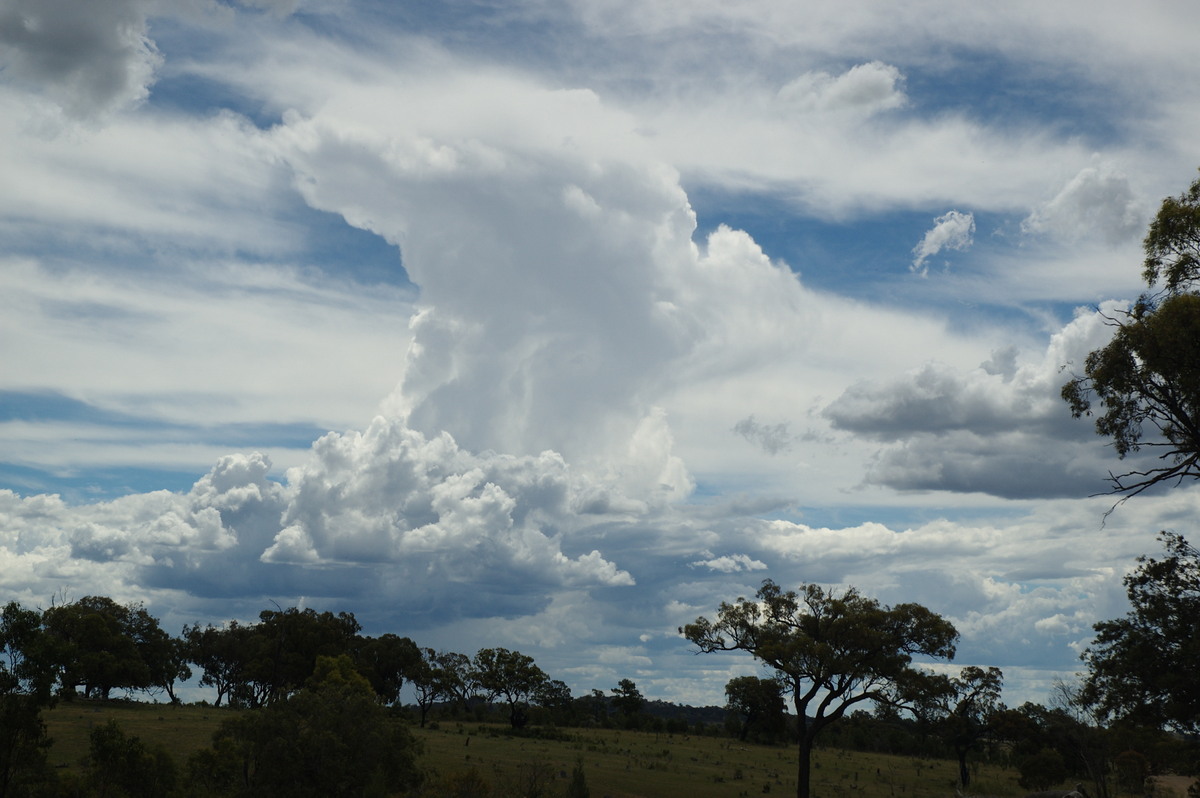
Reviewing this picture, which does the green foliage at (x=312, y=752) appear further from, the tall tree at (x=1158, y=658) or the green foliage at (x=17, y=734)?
the tall tree at (x=1158, y=658)

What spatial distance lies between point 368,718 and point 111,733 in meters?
7.53

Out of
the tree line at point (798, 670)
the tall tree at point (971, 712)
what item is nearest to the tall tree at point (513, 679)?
the tree line at point (798, 670)

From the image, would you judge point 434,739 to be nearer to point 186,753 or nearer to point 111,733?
point 186,753

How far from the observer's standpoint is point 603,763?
53875mm

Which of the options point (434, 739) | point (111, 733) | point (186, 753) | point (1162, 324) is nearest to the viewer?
point (1162, 324)

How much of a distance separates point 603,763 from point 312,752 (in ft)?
104

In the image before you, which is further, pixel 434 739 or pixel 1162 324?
pixel 434 739

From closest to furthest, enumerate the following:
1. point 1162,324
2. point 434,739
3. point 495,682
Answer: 1. point 1162,324
2. point 434,739
3. point 495,682

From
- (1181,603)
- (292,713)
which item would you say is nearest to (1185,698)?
(1181,603)

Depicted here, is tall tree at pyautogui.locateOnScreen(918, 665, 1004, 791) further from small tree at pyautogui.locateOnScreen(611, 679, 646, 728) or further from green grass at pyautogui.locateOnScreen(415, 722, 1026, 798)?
small tree at pyautogui.locateOnScreen(611, 679, 646, 728)

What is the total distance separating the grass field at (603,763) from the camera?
1665 inches

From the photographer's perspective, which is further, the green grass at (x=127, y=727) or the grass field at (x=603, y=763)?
the grass field at (x=603, y=763)

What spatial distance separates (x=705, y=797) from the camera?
42.7 m

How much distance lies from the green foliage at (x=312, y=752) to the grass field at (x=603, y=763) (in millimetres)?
4039
